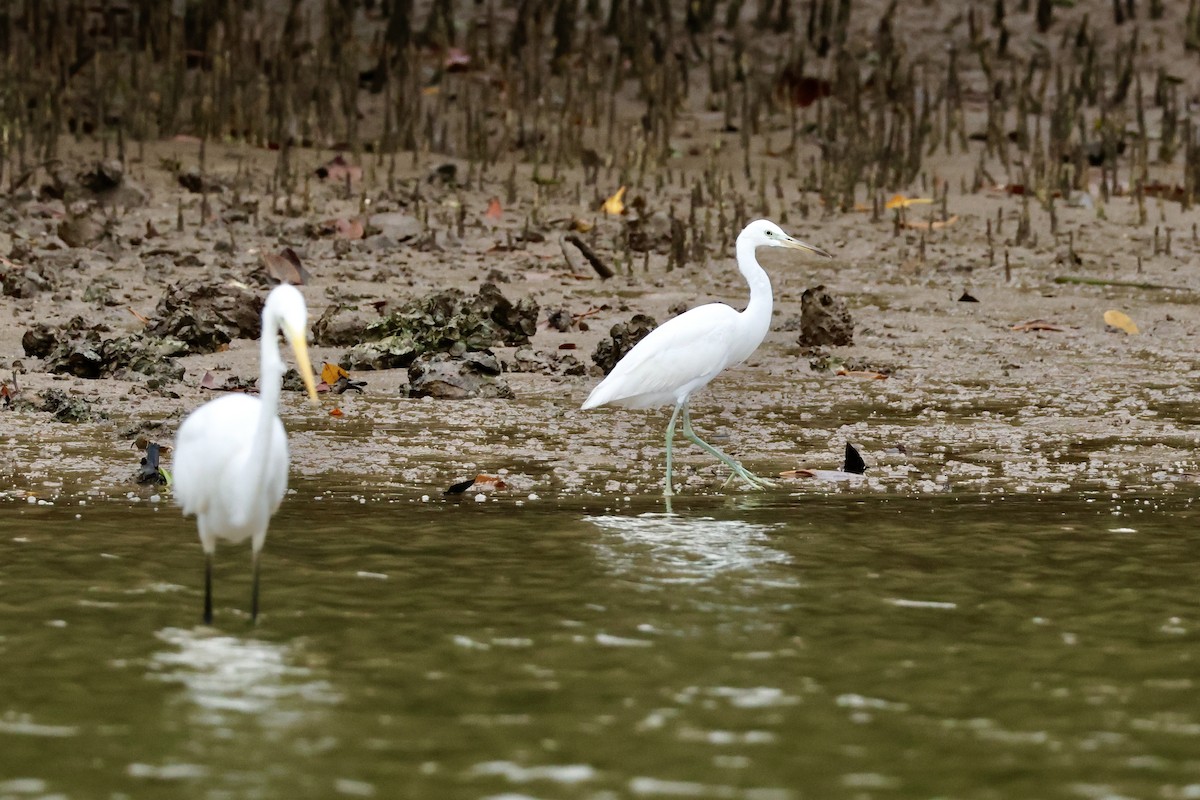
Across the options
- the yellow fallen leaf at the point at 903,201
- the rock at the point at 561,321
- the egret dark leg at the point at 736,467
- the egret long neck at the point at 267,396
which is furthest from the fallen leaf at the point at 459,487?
the yellow fallen leaf at the point at 903,201

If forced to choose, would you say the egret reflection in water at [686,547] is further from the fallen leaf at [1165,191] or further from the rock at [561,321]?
the fallen leaf at [1165,191]

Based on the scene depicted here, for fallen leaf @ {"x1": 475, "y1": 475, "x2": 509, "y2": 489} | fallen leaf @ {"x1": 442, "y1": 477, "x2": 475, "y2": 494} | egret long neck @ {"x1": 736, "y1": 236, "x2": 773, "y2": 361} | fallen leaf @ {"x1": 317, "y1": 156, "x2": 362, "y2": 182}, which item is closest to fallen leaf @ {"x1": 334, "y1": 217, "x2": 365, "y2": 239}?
fallen leaf @ {"x1": 317, "y1": 156, "x2": 362, "y2": 182}

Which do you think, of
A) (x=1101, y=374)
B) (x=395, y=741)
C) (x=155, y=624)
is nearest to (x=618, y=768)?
(x=395, y=741)

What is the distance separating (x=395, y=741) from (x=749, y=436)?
14.7 feet

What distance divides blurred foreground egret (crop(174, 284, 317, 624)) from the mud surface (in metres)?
1.78

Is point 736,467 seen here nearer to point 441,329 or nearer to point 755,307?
point 755,307

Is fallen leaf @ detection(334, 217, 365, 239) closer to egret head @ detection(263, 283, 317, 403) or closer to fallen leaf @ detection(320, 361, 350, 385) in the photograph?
fallen leaf @ detection(320, 361, 350, 385)

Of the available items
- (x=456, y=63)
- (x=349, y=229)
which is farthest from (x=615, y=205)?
(x=456, y=63)

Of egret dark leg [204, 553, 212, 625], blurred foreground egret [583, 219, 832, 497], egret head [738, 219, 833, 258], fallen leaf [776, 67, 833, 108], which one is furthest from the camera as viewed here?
fallen leaf [776, 67, 833, 108]

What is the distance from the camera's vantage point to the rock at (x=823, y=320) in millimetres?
9906

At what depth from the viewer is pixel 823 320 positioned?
9898 mm

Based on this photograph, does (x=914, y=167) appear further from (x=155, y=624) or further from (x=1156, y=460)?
(x=155, y=624)

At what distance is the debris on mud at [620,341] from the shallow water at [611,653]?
2.42m

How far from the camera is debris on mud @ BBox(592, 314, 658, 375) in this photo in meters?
9.22
